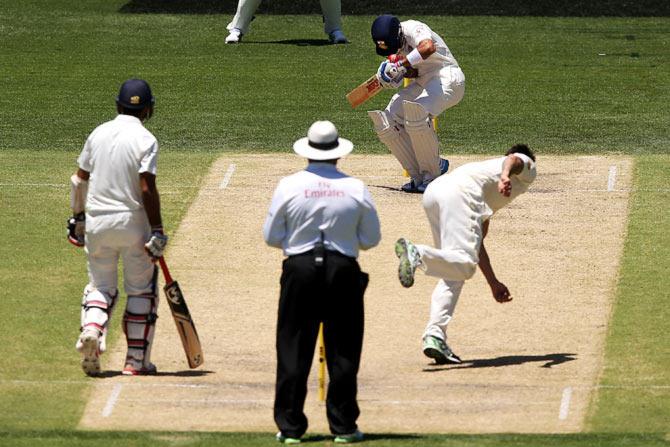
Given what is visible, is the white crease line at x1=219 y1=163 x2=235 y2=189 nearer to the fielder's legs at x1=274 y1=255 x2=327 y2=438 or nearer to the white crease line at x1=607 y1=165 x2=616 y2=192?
the white crease line at x1=607 y1=165 x2=616 y2=192

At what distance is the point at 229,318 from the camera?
1381cm

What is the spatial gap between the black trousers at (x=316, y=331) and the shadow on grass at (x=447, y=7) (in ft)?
63.1

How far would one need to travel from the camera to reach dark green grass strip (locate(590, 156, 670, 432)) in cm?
1129

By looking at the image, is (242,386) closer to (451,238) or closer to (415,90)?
(451,238)

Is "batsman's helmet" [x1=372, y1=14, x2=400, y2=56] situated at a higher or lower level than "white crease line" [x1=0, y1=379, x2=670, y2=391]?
higher

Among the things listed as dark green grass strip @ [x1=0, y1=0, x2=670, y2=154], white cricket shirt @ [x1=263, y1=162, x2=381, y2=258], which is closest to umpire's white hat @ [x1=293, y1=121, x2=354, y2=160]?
white cricket shirt @ [x1=263, y1=162, x2=381, y2=258]

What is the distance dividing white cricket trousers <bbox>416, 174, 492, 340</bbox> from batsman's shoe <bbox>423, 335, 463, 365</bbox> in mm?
52

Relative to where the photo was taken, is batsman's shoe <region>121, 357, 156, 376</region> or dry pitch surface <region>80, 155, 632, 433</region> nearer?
dry pitch surface <region>80, 155, 632, 433</region>

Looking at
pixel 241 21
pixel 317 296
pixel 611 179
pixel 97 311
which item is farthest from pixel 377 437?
pixel 241 21

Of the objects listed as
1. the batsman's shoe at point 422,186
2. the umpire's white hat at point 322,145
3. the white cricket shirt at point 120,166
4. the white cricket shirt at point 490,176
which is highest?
the umpire's white hat at point 322,145

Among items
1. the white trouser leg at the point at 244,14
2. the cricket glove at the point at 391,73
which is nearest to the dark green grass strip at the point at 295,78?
the white trouser leg at the point at 244,14

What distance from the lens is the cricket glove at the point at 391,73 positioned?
689 inches

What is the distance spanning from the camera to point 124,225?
1177 cm

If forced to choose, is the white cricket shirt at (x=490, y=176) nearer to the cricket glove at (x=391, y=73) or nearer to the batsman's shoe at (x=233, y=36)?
the cricket glove at (x=391, y=73)
